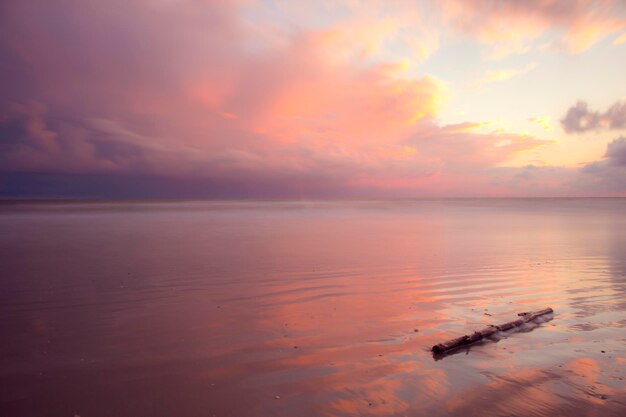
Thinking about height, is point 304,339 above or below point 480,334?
below

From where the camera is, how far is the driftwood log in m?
6.86

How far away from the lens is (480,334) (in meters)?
7.40

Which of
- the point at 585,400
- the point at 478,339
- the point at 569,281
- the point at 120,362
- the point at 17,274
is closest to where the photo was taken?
the point at 585,400

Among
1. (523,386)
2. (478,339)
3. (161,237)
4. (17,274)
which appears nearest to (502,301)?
(478,339)

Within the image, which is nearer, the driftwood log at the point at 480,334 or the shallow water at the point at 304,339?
the shallow water at the point at 304,339

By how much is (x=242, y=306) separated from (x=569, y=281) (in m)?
11.1

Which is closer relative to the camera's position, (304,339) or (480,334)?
(480,334)

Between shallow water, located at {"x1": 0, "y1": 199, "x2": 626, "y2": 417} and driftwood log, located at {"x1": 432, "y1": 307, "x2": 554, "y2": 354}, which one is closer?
shallow water, located at {"x1": 0, "y1": 199, "x2": 626, "y2": 417}

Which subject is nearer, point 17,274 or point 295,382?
point 295,382

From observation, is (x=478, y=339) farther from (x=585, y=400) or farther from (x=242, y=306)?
(x=242, y=306)

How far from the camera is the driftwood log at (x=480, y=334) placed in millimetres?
6864

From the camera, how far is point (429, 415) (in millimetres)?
4996

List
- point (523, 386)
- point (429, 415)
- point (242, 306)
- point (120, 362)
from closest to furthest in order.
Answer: point (429, 415) < point (523, 386) < point (120, 362) < point (242, 306)

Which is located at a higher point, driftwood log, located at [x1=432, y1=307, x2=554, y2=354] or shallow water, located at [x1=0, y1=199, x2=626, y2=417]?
driftwood log, located at [x1=432, y1=307, x2=554, y2=354]
